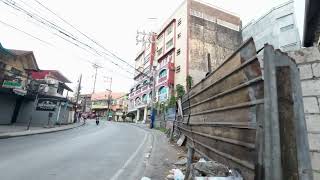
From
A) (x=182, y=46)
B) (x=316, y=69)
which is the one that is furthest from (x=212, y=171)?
(x=182, y=46)

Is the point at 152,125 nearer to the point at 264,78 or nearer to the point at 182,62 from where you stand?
the point at 182,62

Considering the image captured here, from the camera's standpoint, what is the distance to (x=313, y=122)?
3.61m

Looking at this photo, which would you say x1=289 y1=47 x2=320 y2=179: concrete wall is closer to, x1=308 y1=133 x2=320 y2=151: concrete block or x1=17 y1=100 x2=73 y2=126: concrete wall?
x1=308 y1=133 x2=320 y2=151: concrete block

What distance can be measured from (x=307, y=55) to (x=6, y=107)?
28.5 m

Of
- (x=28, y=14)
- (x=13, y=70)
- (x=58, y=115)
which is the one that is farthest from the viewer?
(x=58, y=115)

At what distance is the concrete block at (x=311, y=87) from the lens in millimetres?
3658

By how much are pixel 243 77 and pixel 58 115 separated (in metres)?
31.9

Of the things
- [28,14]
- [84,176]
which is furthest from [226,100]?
[28,14]

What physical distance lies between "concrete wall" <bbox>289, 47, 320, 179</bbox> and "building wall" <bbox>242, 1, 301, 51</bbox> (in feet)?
80.1

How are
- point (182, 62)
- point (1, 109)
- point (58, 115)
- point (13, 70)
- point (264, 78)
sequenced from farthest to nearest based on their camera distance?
point (182, 62) → point (58, 115) → point (13, 70) → point (1, 109) → point (264, 78)

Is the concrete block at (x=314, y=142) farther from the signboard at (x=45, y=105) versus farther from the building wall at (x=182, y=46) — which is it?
the building wall at (x=182, y=46)

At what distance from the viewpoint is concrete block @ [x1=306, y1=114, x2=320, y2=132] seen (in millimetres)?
3566

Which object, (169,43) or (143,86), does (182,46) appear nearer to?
(169,43)

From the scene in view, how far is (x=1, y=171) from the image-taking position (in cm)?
589
